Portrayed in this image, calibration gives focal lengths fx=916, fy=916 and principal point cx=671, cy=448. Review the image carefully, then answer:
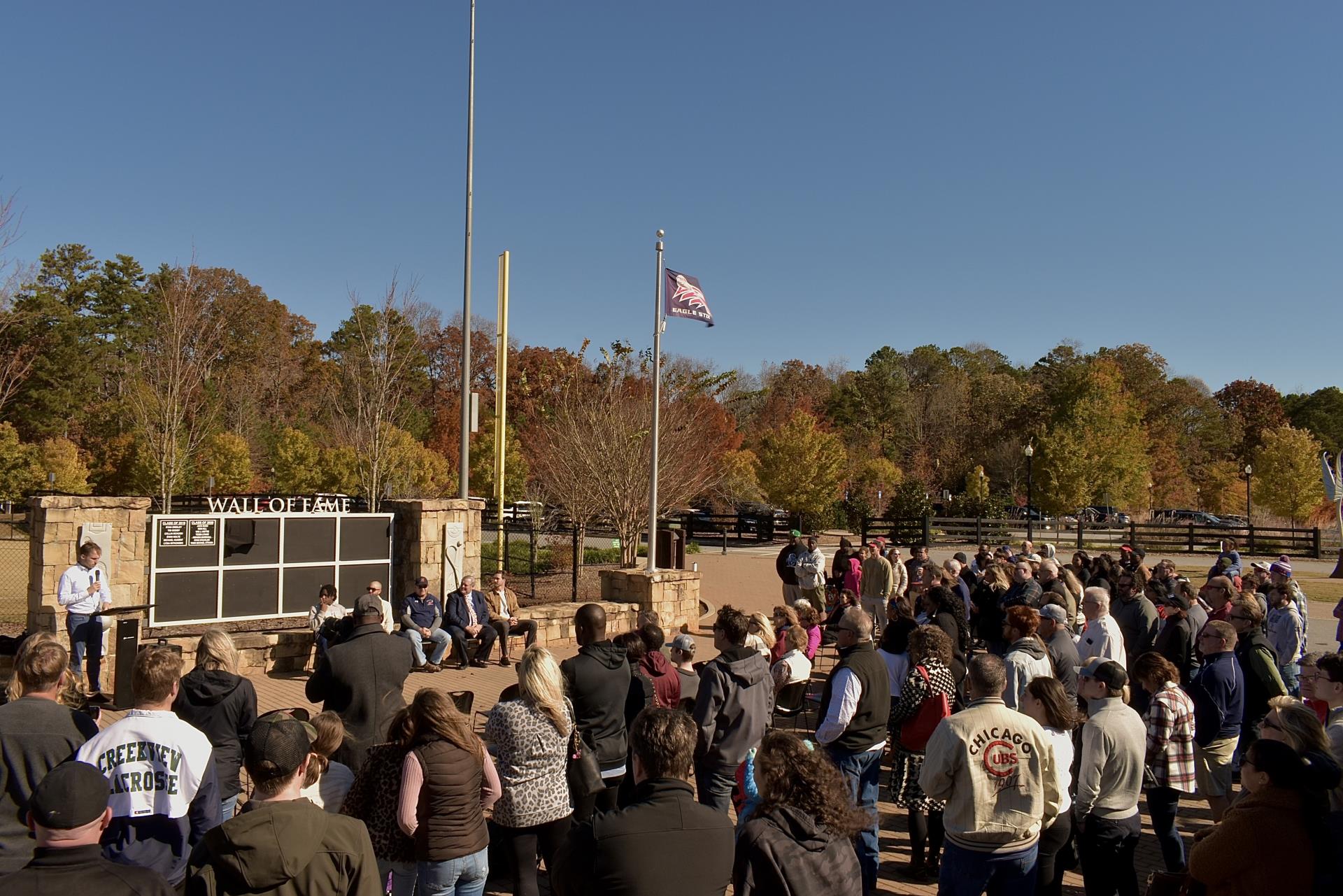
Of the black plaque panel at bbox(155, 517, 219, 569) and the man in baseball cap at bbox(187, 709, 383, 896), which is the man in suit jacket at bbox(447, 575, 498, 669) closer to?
the black plaque panel at bbox(155, 517, 219, 569)

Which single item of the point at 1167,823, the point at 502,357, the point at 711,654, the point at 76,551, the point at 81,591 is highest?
the point at 502,357

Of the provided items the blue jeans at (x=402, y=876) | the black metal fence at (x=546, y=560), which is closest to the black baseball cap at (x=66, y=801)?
the blue jeans at (x=402, y=876)

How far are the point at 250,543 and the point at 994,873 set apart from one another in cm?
1032

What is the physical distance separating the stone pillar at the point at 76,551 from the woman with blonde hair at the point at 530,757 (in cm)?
791

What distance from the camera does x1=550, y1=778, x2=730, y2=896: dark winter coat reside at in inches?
110

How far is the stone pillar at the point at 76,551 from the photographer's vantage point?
401 inches

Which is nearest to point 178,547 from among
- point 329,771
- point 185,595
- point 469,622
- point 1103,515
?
point 185,595

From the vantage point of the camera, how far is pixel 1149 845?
6148 mm

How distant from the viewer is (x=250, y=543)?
11766mm

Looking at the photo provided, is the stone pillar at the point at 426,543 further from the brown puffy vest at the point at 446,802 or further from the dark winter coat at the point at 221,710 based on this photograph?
the brown puffy vest at the point at 446,802

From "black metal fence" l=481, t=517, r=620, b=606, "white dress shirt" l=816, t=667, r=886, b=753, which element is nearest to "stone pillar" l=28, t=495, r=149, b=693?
"black metal fence" l=481, t=517, r=620, b=606

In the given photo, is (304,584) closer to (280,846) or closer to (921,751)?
(921,751)

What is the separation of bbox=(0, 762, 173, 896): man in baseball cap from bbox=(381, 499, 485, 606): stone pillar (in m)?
10.4

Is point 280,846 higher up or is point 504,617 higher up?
point 280,846
